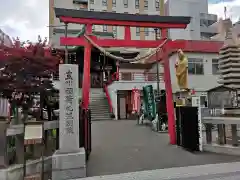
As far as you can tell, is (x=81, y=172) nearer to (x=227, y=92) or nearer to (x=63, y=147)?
(x=63, y=147)

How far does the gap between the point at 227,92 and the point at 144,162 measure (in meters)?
9.71

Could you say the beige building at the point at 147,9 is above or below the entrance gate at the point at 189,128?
above

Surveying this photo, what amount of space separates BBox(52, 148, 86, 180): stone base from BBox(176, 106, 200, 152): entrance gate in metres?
3.84

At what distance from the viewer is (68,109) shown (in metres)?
5.32

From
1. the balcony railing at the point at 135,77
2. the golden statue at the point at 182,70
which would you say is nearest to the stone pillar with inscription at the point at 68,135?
the golden statue at the point at 182,70

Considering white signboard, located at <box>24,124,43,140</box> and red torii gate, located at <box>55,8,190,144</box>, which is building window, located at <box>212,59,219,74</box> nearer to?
red torii gate, located at <box>55,8,190,144</box>

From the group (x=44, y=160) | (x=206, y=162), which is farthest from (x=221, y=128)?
(x=44, y=160)

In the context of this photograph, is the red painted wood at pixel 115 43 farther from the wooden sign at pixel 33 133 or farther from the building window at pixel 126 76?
the building window at pixel 126 76

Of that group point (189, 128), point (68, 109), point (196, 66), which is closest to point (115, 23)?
point (68, 109)

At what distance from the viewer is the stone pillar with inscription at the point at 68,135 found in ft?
16.0

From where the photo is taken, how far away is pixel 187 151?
7.06 metres

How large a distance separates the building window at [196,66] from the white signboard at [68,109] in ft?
57.5

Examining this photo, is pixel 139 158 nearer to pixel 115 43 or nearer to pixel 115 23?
pixel 115 43

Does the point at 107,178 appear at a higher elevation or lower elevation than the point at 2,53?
lower
